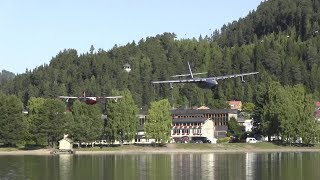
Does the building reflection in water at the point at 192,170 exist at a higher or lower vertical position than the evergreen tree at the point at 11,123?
lower

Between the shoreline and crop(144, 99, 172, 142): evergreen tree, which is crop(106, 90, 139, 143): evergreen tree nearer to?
crop(144, 99, 172, 142): evergreen tree

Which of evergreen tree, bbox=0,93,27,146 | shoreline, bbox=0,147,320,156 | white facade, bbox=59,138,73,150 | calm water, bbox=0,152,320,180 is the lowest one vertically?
calm water, bbox=0,152,320,180

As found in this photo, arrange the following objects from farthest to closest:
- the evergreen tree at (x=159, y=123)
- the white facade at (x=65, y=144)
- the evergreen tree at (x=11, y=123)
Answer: the evergreen tree at (x=159, y=123)
the evergreen tree at (x=11, y=123)
the white facade at (x=65, y=144)

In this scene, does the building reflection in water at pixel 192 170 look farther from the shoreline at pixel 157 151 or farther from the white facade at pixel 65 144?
the white facade at pixel 65 144

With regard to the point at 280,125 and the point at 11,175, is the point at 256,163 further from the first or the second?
the point at 280,125

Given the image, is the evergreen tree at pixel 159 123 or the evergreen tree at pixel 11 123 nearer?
the evergreen tree at pixel 11 123

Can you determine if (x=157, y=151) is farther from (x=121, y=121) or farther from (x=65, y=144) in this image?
(x=65, y=144)

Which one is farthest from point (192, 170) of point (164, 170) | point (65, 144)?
point (65, 144)

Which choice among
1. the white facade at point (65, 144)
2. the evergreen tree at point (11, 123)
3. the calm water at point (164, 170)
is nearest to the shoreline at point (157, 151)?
the white facade at point (65, 144)

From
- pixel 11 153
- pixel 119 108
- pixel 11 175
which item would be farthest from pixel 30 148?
pixel 11 175

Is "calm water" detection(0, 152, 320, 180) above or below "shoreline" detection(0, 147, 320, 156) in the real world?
below

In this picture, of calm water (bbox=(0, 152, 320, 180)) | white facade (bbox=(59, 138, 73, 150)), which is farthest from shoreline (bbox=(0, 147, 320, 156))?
calm water (bbox=(0, 152, 320, 180))

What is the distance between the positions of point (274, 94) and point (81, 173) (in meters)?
82.8

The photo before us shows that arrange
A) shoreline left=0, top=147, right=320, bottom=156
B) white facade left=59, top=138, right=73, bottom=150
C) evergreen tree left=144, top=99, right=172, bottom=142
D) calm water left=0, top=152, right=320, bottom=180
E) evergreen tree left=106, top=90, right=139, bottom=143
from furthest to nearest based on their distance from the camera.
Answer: evergreen tree left=144, top=99, right=172, bottom=142, evergreen tree left=106, top=90, right=139, bottom=143, white facade left=59, top=138, right=73, bottom=150, shoreline left=0, top=147, right=320, bottom=156, calm water left=0, top=152, right=320, bottom=180
